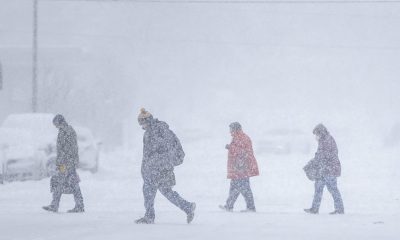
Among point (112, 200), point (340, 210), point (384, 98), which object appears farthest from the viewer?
point (384, 98)

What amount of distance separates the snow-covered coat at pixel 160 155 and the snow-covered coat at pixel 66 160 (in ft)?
5.74

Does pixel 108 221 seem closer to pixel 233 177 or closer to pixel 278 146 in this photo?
pixel 233 177

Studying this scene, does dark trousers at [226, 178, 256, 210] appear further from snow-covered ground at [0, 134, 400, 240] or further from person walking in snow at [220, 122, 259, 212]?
snow-covered ground at [0, 134, 400, 240]

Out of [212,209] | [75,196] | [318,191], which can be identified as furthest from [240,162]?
[75,196]

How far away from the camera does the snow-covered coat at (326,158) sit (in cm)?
1124

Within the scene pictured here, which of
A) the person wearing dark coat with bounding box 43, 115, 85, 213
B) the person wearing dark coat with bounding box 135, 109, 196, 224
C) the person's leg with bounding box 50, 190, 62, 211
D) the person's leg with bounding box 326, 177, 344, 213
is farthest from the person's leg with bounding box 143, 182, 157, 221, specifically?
the person's leg with bounding box 326, 177, 344, 213

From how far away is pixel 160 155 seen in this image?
970cm

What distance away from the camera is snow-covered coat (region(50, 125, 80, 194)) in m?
11.0

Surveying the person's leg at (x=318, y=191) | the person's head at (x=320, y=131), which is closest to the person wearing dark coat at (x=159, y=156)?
the person's head at (x=320, y=131)

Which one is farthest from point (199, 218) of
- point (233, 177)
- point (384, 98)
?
point (384, 98)

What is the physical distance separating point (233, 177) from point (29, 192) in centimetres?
617

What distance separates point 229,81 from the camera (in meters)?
103

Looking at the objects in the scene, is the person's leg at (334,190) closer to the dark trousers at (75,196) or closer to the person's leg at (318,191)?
the person's leg at (318,191)

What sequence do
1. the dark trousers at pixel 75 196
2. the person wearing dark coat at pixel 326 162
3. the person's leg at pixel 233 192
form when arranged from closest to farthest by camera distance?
the dark trousers at pixel 75 196
the person wearing dark coat at pixel 326 162
the person's leg at pixel 233 192
